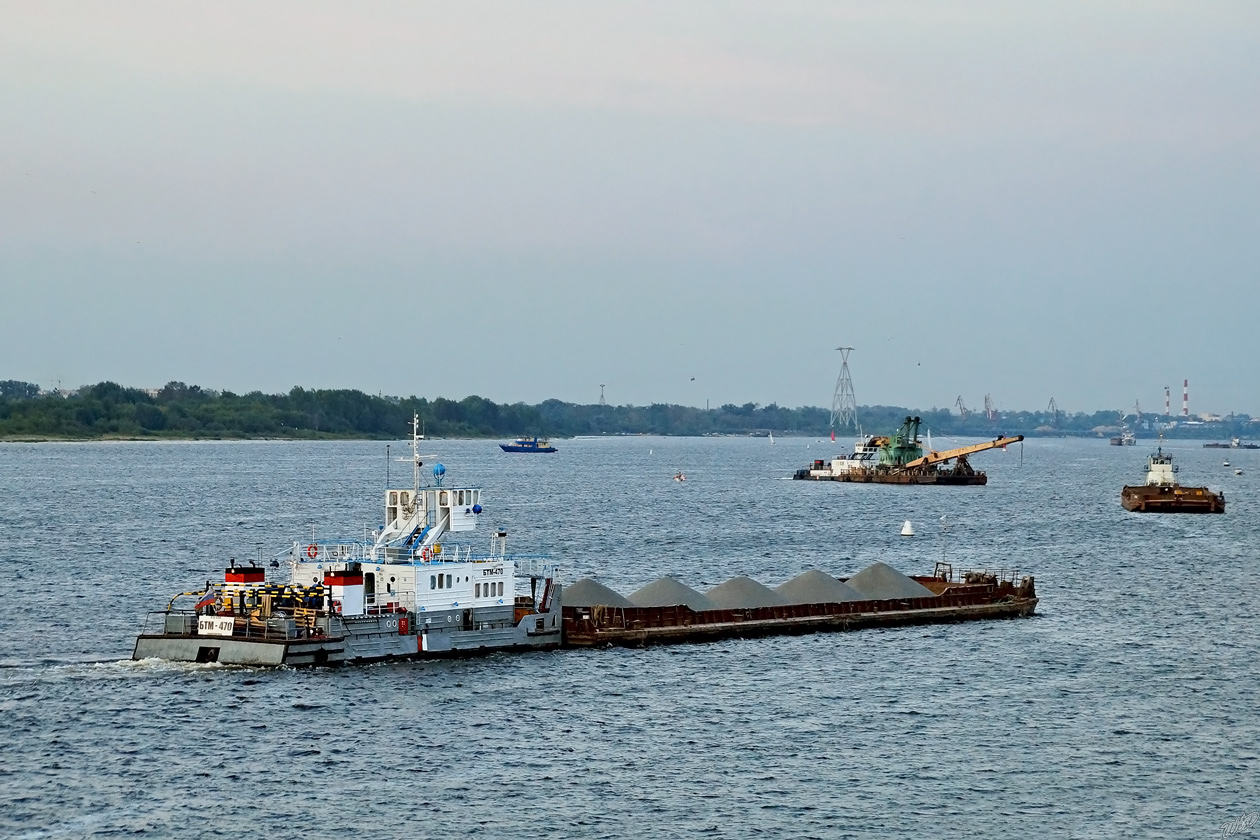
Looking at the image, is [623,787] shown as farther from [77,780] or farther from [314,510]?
[314,510]

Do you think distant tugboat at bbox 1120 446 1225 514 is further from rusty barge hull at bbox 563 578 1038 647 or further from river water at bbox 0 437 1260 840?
rusty barge hull at bbox 563 578 1038 647

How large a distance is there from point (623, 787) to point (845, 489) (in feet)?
530

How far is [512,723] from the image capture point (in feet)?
143

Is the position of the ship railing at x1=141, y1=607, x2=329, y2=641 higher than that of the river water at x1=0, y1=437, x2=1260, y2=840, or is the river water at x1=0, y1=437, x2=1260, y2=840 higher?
the ship railing at x1=141, y1=607, x2=329, y2=641

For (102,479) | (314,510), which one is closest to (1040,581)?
(314,510)

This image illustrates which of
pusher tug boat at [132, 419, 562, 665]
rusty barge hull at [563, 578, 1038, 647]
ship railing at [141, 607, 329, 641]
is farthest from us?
rusty barge hull at [563, 578, 1038, 647]

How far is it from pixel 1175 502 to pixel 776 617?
9447 cm

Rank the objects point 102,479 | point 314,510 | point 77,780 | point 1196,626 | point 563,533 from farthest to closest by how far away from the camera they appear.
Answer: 1. point 102,479
2. point 314,510
3. point 563,533
4. point 1196,626
5. point 77,780

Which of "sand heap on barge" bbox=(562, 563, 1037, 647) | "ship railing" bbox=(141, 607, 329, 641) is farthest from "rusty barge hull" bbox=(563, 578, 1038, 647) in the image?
"ship railing" bbox=(141, 607, 329, 641)

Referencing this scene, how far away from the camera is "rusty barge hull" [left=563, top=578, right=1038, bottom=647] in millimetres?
57156

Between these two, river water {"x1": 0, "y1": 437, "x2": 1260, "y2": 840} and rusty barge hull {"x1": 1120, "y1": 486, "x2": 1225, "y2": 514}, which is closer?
river water {"x1": 0, "y1": 437, "x2": 1260, "y2": 840}

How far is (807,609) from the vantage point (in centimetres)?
6278

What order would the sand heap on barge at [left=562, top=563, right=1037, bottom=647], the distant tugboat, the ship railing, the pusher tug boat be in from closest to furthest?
the ship railing < the pusher tug boat < the sand heap on barge at [left=562, top=563, right=1037, bottom=647] < the distant tugboat

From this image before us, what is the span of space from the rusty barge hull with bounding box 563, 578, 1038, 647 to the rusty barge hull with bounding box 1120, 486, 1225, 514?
262 ft
